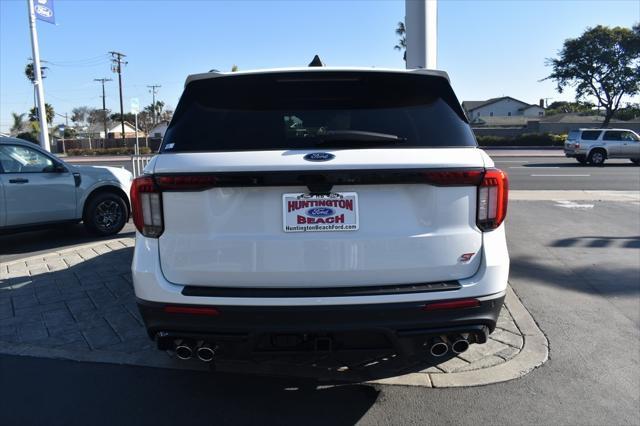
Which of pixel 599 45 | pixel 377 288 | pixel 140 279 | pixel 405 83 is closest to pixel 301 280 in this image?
pixel 377 288

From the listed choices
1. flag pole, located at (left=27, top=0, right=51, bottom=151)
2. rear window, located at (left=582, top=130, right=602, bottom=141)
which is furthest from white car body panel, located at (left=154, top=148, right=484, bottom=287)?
rear window, located at (left=582, top=130, right=602, bottom=141)

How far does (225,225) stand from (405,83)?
4.44ft

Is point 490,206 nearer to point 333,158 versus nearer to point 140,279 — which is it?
point 333,158

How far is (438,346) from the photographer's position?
2.76 meters

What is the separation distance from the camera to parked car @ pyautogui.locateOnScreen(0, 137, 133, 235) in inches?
293

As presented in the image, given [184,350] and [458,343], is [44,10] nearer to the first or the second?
[184,350]

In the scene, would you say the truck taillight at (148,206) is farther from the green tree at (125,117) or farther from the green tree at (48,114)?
the green tree at (125,117)

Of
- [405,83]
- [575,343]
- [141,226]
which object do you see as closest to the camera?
[141,226]

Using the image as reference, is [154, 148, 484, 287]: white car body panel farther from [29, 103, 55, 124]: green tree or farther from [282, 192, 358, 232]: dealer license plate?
[29, 103, 55, 124]: green tree

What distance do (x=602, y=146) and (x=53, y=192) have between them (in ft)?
83.6

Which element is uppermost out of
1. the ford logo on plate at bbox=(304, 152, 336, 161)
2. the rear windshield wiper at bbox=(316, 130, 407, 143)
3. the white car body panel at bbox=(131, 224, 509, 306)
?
the rear windshield wiper at bbox=(316, 130, 407, 143)

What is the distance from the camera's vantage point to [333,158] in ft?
8.49

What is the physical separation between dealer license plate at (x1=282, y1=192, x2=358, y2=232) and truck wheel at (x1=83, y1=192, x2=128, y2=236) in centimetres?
664

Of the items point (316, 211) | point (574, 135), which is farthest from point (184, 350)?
point (574, 135)
